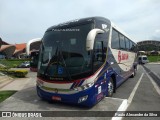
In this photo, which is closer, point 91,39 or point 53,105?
point 91,39

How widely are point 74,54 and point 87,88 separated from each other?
48.2 inches

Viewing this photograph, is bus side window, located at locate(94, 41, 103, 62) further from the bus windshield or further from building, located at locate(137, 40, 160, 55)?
building, located at locate(137, 40, 160, 55)

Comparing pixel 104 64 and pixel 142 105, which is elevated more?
pixel 104 64

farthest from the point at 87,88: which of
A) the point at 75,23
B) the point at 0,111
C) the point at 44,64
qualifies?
the point at 0,111

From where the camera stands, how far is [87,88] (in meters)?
6.70

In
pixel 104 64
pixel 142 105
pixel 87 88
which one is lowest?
pixel 142 105

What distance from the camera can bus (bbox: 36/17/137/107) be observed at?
6742 mm

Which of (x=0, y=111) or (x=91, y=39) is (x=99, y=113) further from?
(x=0, y=111)

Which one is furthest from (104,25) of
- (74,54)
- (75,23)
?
(74,54)

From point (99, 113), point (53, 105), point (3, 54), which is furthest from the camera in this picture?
point (3, 54)

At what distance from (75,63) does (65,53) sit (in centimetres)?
Result: 56

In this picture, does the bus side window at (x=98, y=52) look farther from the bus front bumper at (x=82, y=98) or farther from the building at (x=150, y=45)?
the building at (x=150, y=45)

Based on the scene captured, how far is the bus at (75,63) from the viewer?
6.74 m

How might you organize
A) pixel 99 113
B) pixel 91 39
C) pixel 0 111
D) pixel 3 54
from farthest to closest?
pixel 3 54 < pixel 0 111 < pixel 99 113 < pixel 91 39
